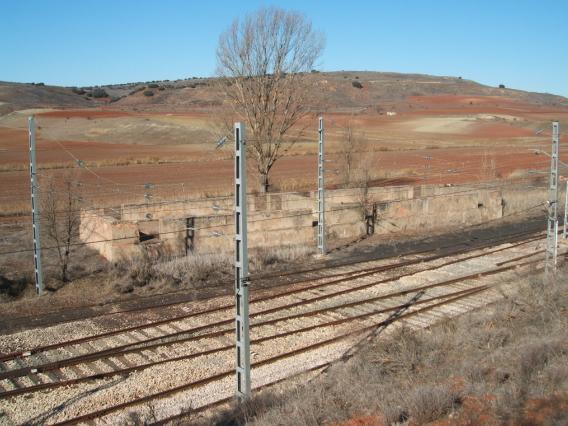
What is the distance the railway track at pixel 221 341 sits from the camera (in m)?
11.1

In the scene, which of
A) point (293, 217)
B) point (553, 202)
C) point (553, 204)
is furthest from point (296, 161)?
point (553, 202)

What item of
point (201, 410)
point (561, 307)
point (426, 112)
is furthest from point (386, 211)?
point (426, 112)

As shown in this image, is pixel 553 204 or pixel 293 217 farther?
pixel 293 217

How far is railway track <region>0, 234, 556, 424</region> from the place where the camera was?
36.5 ft

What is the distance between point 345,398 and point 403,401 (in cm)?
119

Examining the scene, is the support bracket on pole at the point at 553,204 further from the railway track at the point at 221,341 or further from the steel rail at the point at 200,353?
the steel rail at the point at 200,353

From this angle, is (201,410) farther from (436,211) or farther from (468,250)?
(436,211)

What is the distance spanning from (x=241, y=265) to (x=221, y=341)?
15.8 ft

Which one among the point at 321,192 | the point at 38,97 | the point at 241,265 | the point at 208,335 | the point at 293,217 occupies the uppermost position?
the point at 38,97

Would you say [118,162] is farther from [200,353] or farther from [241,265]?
[241,265]

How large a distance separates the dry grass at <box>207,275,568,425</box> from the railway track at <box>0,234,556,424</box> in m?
1.55

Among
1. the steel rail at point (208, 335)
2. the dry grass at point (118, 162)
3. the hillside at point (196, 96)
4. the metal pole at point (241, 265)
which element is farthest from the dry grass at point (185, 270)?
the hillside at point (196, 96)

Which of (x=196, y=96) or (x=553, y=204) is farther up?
(x=196, y=96)

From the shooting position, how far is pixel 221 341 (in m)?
13.9
